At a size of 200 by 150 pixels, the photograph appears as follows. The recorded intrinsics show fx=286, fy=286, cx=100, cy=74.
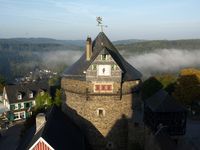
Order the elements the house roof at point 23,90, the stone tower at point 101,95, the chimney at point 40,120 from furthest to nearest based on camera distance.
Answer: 1. the house roof at point 23,90
2. the stone tower at point 101,95
3. the chimney at point 40,120

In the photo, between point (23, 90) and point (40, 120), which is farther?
point (23, 90)

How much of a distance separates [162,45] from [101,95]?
518 feet

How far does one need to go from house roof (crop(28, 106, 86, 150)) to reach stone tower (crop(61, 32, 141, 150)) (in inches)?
64.3

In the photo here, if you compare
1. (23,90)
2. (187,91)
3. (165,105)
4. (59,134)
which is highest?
(165,105)

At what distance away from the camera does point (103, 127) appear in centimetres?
2250

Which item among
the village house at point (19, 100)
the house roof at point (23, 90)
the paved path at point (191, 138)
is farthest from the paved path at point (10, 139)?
the paved path at point (191, 138)

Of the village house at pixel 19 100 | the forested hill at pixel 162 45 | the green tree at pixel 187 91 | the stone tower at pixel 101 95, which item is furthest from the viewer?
the forested hill at pixel 162 45

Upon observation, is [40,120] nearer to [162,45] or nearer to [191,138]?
[191,138]

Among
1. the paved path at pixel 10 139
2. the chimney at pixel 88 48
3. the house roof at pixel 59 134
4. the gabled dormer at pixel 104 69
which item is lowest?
the paved path at pixel 10 139

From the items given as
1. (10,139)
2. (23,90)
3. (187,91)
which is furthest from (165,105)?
(23,90)

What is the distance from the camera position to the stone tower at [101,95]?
2142 centimetres

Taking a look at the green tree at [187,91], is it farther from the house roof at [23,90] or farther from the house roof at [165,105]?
the house roof at [165,105]

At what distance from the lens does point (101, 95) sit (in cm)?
2181

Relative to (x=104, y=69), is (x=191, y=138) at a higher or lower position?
lower
